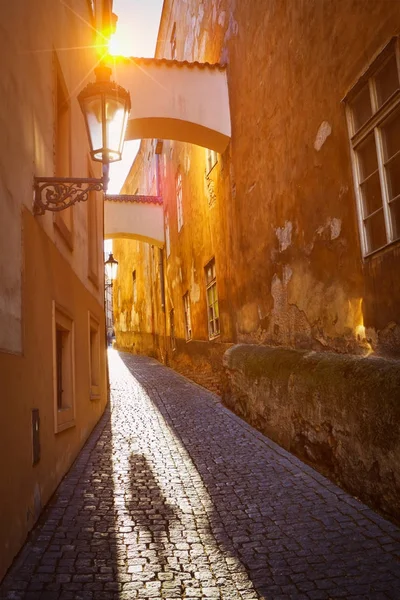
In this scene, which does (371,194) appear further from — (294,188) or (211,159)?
(211,159)

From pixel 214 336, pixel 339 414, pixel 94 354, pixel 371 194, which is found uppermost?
pixel 371 194

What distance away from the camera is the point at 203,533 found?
11.9 feet

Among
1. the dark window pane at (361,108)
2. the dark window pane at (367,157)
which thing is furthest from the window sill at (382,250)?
the dark window pane at (361,108)

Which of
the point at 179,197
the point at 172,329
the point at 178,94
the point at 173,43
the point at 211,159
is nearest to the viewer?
the point at 178,94

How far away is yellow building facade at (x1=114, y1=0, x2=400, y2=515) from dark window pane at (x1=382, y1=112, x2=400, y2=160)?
0.04 feet

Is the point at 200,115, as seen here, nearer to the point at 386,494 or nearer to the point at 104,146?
the point at 104,146

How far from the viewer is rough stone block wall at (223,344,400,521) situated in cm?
370

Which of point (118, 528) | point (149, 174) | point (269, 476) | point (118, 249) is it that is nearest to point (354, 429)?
point (269, 476)

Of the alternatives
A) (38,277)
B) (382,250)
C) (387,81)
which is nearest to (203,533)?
(38,277)

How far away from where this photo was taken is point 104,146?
4570 millimetres

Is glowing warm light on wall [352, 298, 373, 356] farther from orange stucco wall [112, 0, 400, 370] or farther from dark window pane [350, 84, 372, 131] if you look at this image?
dark window pane [350, 84, 372, 131]

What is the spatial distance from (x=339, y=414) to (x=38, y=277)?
281 cm

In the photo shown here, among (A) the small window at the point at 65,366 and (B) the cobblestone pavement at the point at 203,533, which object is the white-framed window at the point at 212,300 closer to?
(B) the cobblestone pavement at the point at 203,533

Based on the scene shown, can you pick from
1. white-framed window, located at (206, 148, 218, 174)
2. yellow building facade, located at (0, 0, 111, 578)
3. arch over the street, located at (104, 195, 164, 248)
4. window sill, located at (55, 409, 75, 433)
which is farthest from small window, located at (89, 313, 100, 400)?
arch over the street, located at (104, 195, 164, 248)
